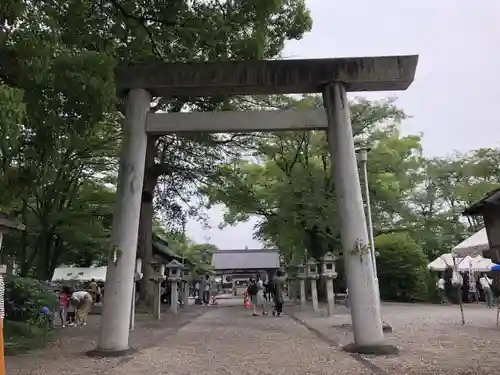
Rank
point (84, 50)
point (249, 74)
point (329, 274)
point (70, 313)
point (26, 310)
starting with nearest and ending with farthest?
point (84, 50), point (249, 74), point (26, 310), point (70, 313), point (329, 274)

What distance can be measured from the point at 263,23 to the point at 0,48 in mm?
4805

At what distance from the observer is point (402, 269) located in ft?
84.0

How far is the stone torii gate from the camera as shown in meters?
8.73

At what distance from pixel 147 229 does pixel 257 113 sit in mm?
11829

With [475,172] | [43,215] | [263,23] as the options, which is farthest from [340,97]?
[475,172]

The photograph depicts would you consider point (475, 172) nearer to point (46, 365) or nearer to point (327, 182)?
point (327, 182)

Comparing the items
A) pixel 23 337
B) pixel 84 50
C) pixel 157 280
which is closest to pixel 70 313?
pixel 157 280

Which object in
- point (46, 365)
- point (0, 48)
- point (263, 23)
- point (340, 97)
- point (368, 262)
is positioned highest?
point (263, 23)

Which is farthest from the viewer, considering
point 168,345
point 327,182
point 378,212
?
point 378,212

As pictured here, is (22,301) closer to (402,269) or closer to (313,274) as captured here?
(313,274)

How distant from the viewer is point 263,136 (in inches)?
814

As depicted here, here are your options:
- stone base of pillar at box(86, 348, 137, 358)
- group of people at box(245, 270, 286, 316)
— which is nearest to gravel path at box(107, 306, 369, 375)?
stone base of pillar at box(86, 348, 137, 358)

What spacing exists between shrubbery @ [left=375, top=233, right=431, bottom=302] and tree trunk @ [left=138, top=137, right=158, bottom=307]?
1261cm

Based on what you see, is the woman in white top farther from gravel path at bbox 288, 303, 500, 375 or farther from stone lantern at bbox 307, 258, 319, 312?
stone lantern at bbox 307, 258, 319, 312
